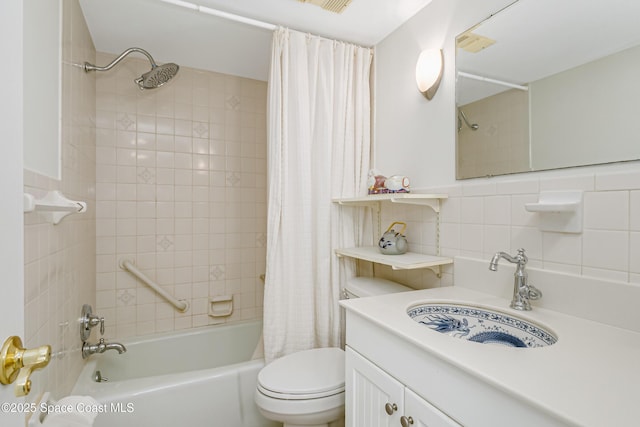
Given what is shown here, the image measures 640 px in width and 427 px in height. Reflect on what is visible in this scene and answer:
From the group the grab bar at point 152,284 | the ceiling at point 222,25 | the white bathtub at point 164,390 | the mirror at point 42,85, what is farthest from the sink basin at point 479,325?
→ the grab bar at point 152,284

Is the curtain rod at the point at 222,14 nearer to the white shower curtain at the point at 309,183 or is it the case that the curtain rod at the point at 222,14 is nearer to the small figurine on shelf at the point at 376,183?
the white shower curtain at the point at 309,183

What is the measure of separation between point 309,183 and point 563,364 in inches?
49.9

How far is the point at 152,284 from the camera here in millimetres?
2152

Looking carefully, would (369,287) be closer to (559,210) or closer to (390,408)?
(390,408)

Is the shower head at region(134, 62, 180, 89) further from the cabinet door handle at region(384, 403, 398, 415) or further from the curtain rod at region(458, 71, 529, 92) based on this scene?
the cabinet door handle at region(384, 403, 398, 415)

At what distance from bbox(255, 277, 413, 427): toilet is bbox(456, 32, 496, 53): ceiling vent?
1520mm

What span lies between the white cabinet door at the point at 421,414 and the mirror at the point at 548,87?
85 cm

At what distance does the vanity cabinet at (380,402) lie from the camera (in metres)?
0.78

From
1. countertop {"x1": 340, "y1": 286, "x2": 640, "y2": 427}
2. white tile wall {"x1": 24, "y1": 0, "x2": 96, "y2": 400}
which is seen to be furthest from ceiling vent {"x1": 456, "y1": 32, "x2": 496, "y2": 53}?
white tile wall {"x1": 24, "y1": 0, "x2": 96, "y2": 400}

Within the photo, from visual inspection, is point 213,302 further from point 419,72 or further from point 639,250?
point 639,250

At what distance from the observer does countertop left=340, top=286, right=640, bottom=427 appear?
1.69 ft

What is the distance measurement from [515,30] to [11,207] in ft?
5.02

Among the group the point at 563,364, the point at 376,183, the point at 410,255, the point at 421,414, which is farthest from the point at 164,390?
the point at 563,364

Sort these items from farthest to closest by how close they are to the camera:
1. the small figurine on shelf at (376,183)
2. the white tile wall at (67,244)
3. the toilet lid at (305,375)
Result: the small figurine on shelf at (376,183)
the toilet lid at (305,375)
the white tile wall at (67,244)
